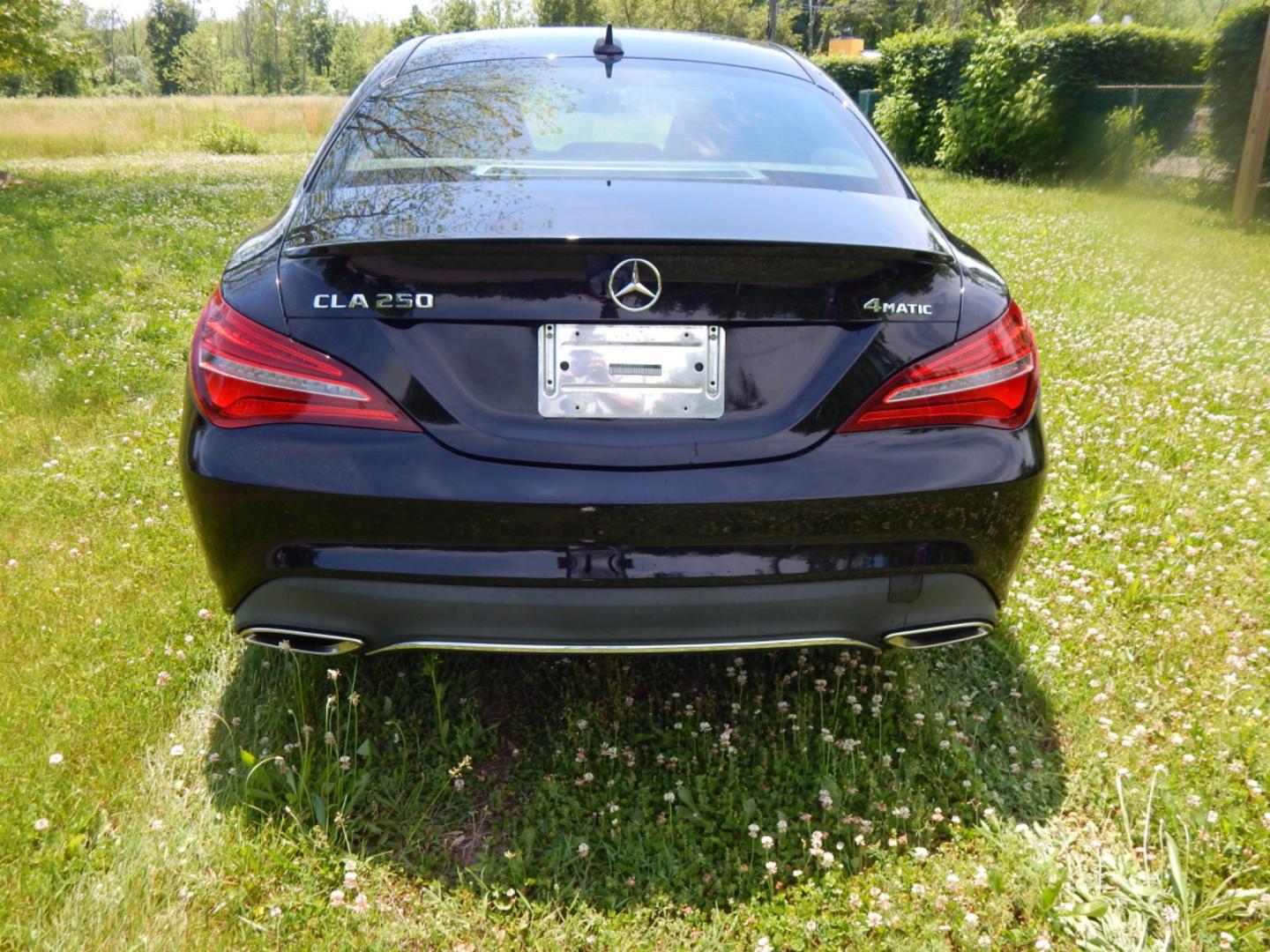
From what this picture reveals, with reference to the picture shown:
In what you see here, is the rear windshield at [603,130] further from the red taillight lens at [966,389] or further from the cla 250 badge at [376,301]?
the red taillight lens at [966,389]

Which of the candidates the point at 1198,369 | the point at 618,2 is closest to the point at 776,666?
the point at 1198,369

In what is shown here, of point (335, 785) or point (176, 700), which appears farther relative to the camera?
point (176, 700)

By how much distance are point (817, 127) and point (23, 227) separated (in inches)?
376

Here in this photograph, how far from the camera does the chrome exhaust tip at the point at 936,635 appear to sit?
7.43ft

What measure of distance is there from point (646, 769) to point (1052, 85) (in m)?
17.2

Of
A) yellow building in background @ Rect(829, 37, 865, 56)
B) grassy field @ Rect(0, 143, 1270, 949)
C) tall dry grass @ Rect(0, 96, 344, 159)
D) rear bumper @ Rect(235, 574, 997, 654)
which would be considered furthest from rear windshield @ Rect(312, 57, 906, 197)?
yellow building in background @ Rect(829, 37, 865, 56)

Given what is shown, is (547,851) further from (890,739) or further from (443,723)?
(890,739)

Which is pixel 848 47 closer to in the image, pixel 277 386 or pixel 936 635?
pixel 936 635

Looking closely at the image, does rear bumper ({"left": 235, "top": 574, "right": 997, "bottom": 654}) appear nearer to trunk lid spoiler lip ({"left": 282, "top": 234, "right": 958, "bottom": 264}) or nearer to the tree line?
trunk lid spoiler lip ({"left": 282, "top": 234, "right": 958, "bottom": 264})

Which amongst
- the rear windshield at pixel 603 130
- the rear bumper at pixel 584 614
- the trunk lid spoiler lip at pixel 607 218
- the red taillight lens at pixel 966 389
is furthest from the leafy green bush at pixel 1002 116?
the rear bumper at pixel 584 614

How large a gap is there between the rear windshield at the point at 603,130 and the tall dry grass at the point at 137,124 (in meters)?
23.3

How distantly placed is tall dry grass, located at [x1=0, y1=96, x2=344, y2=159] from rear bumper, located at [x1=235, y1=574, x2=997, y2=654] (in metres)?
24.1

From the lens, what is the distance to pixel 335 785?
247 centimetres

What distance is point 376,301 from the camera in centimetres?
207
